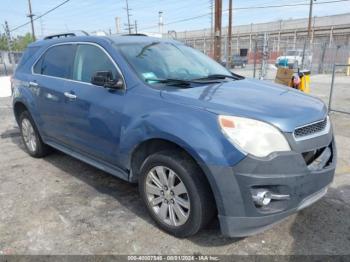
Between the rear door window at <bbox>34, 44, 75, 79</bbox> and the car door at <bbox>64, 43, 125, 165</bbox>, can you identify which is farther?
the rear door window at <bbox>34, 44, 75, 79</bbox>

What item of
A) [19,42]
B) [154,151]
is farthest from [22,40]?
[154,151]

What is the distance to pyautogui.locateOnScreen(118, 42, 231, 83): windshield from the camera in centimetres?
347

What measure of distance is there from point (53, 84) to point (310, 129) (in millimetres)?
3093

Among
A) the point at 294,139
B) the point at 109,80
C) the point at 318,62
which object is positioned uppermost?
the point at 109,80

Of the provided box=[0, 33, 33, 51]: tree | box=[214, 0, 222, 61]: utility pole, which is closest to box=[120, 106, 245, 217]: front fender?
box=[214, 0, 222, 61]: utility pole

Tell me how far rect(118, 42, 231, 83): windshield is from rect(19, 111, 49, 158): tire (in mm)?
2236

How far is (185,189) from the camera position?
282 centimetres

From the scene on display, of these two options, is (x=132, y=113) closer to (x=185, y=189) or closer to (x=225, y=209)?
(x=185, y=189)

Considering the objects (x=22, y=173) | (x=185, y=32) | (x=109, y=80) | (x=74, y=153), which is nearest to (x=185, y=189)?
(x=109, y=80)

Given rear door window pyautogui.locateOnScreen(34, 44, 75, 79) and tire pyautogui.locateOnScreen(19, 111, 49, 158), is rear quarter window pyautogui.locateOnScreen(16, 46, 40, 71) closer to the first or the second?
rear door window pyautogui.locateOnScreen(34, 44, 75, 79)

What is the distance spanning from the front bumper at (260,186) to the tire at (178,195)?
19 cm

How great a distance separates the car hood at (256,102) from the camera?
2.63 metres

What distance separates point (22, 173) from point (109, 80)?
2.25 meters

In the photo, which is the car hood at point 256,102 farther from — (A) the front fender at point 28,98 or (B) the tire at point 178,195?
(A) the front fender at point 28,98
